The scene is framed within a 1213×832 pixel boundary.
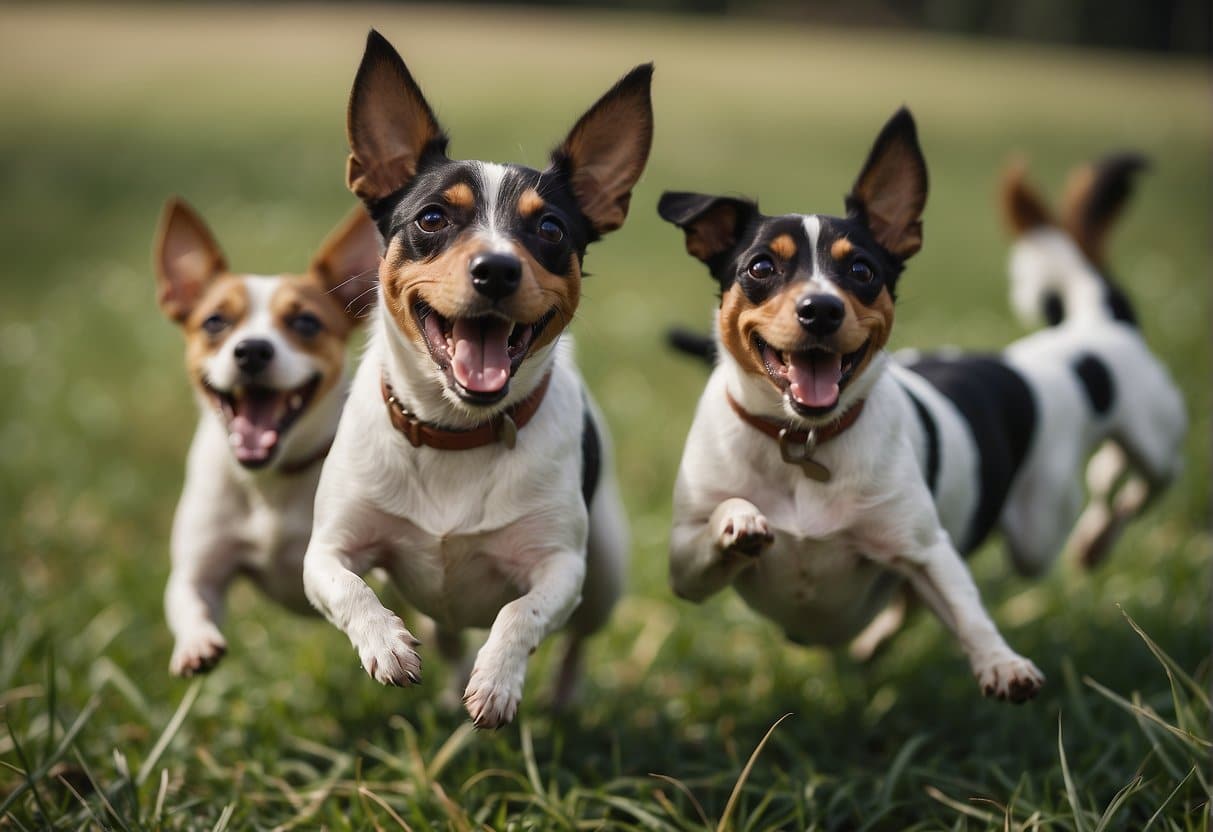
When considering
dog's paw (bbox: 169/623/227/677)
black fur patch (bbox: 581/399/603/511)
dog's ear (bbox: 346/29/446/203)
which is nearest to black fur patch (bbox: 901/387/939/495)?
black fur patch (bbox: 581/399/603/511)

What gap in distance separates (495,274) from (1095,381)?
9.68ft

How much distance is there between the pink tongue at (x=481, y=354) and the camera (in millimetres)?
2883

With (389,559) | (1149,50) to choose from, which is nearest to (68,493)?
(389,559)

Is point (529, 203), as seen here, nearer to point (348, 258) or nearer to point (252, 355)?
point (252, 355)

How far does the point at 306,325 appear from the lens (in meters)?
3.98

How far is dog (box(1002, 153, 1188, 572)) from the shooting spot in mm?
4562

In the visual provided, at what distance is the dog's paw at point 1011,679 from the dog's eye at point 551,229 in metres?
1.60

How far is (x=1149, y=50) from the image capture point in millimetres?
22203

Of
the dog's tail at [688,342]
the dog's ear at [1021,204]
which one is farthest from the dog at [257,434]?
the dog's ear at [1021,204]

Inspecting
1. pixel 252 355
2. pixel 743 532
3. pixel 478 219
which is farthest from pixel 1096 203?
pixel 252 355

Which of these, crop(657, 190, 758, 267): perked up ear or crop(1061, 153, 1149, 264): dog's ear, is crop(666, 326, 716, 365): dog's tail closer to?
crop(657, 190, 758, 267): perked up ear

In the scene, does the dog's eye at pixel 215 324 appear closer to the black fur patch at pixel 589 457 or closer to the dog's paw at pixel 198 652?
the dog's paw at pixel 198 652

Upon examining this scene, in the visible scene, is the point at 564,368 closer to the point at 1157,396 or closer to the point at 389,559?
the point at 389,559

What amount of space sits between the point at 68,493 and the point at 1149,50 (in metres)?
22.0
